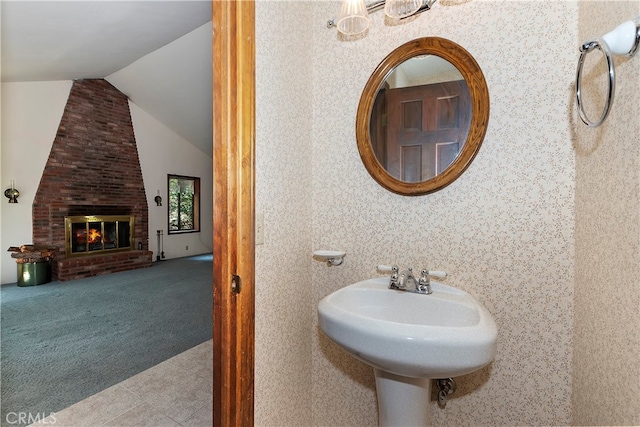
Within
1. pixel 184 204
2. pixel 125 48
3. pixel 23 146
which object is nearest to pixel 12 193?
pixel 23 146

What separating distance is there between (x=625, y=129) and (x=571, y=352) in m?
0.81

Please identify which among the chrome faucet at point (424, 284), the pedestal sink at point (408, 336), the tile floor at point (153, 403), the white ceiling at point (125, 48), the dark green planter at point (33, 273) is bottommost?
the tile floor at point (153, 403)

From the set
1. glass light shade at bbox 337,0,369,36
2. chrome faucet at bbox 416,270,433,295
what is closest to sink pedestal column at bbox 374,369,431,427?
chrome faucet at bbox 416,270,433,295

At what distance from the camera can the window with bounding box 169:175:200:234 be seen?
6.72 m

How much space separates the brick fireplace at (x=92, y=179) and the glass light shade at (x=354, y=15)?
216 inches

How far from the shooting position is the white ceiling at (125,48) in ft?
9.15

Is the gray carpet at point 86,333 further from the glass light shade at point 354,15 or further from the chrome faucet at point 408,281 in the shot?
the glass light shade at point 354,15

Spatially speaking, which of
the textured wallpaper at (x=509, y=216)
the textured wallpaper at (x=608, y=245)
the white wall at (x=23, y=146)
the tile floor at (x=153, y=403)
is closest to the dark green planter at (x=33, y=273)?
the white wall at (x=23, y=146)

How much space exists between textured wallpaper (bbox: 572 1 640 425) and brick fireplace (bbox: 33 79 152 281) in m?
6.05

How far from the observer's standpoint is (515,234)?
3.80 feet

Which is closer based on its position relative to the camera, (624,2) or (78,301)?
(624,2)

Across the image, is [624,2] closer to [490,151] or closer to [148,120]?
[490,151]

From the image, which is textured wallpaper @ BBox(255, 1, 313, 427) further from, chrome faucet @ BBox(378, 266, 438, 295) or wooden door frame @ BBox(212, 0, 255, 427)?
chrome faucet @ BBox(378, 266, 438, 295)

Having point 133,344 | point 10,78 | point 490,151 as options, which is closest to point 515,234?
point 490,151
